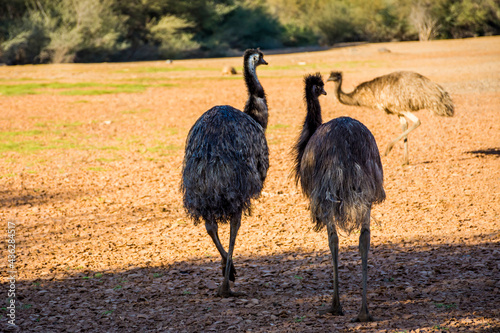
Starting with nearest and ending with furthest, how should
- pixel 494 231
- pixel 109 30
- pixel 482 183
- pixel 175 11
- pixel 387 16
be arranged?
pixel 494 231 < pixel 482 183 < pixel 109 30 < pixel 175 11 < pixel 387 16

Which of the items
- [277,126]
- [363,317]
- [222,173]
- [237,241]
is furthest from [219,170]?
[277,126]

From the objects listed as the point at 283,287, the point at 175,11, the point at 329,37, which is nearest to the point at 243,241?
the point at 283,287

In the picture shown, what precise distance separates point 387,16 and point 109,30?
86.9 ft

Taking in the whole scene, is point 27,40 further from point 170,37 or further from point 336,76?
point 336,76

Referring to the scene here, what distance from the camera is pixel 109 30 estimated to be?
36781 millimetres

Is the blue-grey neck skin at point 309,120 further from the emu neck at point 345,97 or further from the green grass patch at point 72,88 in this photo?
the green grass patch at point 72,88

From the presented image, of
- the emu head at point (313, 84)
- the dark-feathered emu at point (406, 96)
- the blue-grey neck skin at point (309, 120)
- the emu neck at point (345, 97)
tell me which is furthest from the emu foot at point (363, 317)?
the emu neck at point (345, 97)

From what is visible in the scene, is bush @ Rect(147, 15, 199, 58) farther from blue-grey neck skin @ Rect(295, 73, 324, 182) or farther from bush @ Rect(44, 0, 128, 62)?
blue-grey neck skin @ Rect(295, 73, 324, 182)

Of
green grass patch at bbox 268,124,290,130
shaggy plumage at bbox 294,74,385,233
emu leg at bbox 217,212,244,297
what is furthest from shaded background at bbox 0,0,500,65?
shaggy plumage at bbox 294,74,385,233

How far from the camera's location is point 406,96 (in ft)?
34.0

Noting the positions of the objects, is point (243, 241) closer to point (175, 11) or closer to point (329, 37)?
point (175, 11)

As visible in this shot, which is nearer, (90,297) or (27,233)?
(90,297)

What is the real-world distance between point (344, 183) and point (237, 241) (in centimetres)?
269

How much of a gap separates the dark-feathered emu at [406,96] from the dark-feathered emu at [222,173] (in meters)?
5.52
